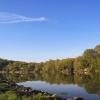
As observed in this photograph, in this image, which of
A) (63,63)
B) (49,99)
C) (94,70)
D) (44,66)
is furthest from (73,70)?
(49,99)

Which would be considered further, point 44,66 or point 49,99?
point 44,66

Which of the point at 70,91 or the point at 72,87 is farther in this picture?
the point at 72,87

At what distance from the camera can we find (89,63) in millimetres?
142000

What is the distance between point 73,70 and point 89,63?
1815 centimetres

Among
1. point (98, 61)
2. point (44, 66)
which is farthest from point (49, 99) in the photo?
point (44, 66)

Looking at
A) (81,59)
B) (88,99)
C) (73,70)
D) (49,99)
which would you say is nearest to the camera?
(49,99)

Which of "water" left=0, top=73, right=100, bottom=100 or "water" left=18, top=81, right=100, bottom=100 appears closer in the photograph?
"water" left=18, top=81, right=100, bottom=100

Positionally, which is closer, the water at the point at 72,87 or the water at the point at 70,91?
the water at the point at 70,91

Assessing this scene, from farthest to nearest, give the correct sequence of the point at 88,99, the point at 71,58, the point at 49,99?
the point at 71,58 → the point at 88,99 → the point at 49,99

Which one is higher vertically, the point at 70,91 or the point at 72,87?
the point at 72,87

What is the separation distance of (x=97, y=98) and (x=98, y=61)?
94.7 meters

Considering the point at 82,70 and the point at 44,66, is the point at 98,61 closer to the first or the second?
the point at 82,70

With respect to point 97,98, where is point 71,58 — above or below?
above

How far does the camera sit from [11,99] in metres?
28.9
